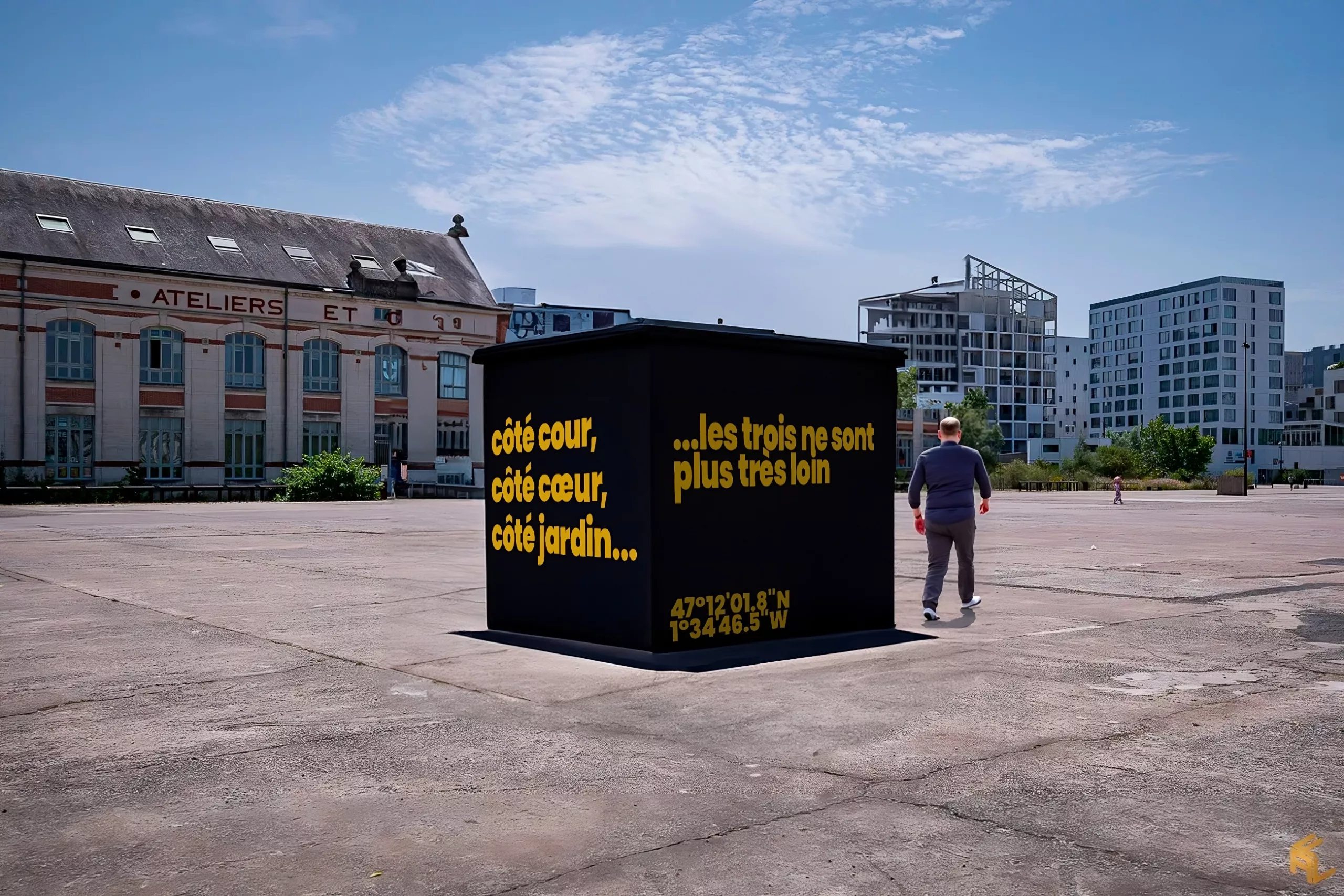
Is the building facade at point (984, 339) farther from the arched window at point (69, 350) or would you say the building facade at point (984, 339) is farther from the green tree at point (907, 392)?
the arched window at point (69, 350)

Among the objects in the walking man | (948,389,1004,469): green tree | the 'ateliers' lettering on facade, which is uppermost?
the 'ateliers' lettering on facade

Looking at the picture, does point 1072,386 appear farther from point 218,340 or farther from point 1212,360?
point 218,340

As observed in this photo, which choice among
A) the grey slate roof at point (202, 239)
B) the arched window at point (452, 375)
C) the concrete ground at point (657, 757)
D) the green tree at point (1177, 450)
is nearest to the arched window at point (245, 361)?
the grey slate roof at point (202, 239)

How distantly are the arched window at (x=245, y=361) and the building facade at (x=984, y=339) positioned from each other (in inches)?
3934

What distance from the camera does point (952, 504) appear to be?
9.53m

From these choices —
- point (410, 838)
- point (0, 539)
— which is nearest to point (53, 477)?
point (0, 539)

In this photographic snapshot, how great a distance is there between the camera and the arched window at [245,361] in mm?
47281

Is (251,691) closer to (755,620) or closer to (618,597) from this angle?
(618,597)

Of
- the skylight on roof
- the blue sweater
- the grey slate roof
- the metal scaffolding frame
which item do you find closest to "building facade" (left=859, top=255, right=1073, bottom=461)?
the metal scaffolding frame

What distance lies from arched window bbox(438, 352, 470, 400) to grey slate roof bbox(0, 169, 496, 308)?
295cm

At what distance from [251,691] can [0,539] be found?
15562mm

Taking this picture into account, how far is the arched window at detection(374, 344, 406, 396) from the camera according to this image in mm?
51625

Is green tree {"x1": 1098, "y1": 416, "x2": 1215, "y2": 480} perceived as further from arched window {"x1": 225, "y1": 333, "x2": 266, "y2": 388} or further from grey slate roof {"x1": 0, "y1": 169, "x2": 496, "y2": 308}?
arched window {"x1": 225, "y1": 333, "x2": 266, "y2": 388}

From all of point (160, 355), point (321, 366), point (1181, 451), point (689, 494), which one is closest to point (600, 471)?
point (689, 494)
